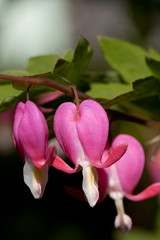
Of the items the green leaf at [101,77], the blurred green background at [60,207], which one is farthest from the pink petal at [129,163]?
the blurred green background at [60,207]

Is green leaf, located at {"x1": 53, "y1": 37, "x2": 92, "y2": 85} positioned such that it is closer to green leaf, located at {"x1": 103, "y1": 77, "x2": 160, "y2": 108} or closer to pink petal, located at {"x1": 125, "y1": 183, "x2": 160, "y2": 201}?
green leaf, located at {"x1": 103, "y1": 77, "x2": 160, "y2": 108}

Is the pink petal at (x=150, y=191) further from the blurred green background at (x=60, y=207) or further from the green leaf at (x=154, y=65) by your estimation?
the blurred green background at (x=60, y=207)

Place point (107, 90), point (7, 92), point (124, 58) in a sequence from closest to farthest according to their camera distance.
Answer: point (7, 92)
point (107, 90)
point (124, 58)

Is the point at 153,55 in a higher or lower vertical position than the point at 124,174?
higher

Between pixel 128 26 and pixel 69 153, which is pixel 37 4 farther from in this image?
pixel 69 153

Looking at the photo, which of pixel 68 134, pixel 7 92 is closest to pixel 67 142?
pixel 68 134

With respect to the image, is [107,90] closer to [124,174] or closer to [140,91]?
[140,91]

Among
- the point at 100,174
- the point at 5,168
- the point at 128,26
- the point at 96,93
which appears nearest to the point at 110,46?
the point at 96,93

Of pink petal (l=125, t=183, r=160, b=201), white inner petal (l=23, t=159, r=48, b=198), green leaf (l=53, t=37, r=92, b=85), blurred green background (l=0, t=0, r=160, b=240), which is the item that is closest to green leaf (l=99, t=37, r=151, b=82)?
green leaf (l=53, t=37, r=92, b=85)
